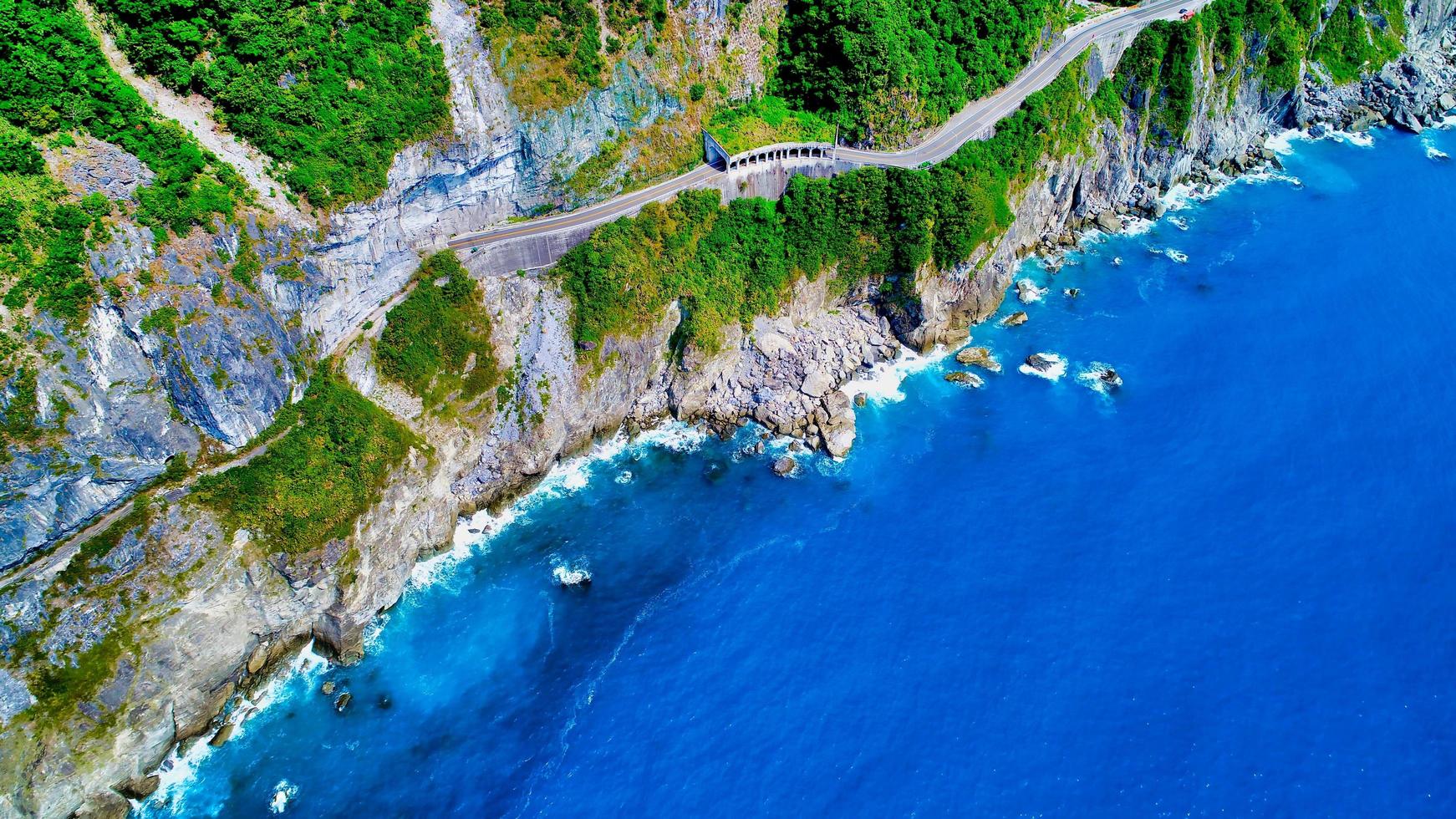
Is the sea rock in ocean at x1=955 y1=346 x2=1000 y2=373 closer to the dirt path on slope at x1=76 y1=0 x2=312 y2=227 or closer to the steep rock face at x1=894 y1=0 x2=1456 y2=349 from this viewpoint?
the steep rock face at x1=894 y1=0 x2=1456 y2=349


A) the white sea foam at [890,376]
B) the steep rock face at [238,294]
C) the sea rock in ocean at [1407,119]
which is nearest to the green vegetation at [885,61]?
the steep rock face at [238,294]

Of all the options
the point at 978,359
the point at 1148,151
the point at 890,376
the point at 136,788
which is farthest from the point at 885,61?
the point at 136,788

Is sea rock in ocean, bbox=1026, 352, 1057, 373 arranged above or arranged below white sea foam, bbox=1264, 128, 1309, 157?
below

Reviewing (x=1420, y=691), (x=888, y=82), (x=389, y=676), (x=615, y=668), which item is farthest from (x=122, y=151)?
(x=1420, y=691)

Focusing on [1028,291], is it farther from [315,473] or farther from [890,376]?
[315,473]

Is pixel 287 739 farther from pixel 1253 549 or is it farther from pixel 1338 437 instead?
pixel 1338 437

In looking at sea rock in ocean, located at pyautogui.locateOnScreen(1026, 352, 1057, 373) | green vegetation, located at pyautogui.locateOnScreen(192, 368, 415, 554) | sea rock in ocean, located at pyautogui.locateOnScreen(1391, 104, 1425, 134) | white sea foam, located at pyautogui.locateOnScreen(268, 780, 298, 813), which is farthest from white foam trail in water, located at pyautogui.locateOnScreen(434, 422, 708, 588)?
sea rock in ocean, located at pyautogui.locateOnScreen(1391, 104, 1425, 134)

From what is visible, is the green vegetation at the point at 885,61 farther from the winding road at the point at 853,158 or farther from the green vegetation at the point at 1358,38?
the green vegetation at the point at 1358,38
